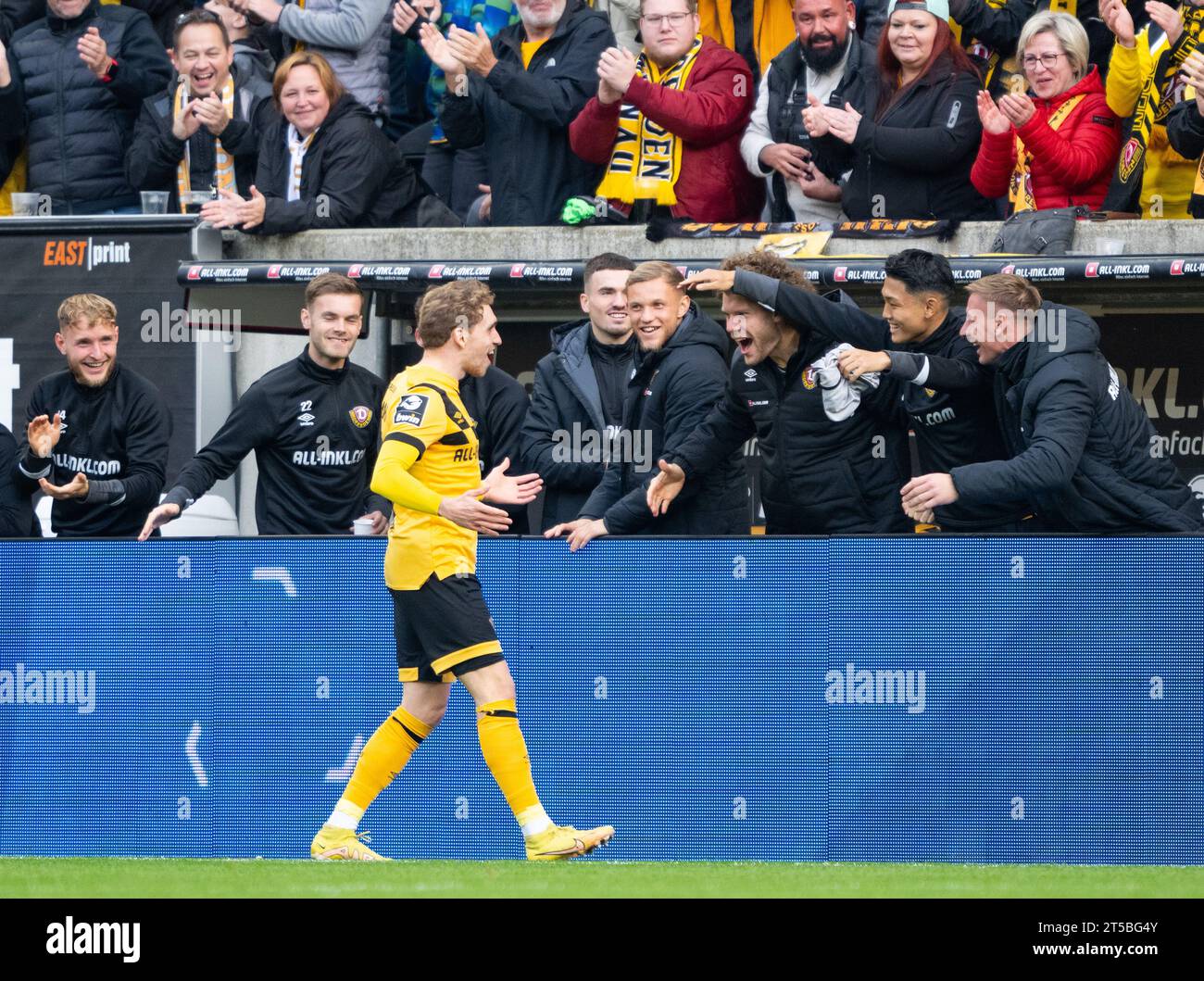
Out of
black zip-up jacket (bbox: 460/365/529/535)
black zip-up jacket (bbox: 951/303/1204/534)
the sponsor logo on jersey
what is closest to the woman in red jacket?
black zip-up jacket (bbox: 951/303/1204/534)

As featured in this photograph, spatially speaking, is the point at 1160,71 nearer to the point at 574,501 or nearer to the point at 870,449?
the point at 870,449

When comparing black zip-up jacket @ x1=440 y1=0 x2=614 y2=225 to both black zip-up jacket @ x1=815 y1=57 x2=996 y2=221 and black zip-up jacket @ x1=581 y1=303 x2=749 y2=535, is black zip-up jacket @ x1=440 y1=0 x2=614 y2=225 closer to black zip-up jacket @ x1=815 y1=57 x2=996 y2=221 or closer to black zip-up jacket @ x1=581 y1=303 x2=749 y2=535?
black zip-up jacket @ x1=815 y1=57 x2=996 y2=221

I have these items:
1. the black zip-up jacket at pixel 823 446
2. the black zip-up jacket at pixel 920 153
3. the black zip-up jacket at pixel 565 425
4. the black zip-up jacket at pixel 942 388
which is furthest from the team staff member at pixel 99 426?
the black zip-up jacket at pixel 920 153

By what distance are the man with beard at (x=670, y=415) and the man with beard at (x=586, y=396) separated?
0.20 metres

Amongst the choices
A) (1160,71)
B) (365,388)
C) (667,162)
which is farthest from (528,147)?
(1160,71)

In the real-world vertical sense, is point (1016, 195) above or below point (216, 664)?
above

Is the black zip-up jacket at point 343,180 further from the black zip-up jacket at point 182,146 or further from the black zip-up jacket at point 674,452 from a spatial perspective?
the black zip-up jacket at point 674,452

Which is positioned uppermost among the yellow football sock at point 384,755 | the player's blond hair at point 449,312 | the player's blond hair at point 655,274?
the player's blond hair at point 655,274

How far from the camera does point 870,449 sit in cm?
853

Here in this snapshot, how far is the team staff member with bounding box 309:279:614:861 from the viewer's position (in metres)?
7.71

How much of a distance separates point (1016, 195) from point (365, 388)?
3.75m

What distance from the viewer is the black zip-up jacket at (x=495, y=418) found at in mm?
9406

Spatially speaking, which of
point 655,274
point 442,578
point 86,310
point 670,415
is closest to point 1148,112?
point 655,274

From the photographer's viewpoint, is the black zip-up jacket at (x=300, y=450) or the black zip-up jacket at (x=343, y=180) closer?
the black zip-up jacket at (x=300, y=450)
